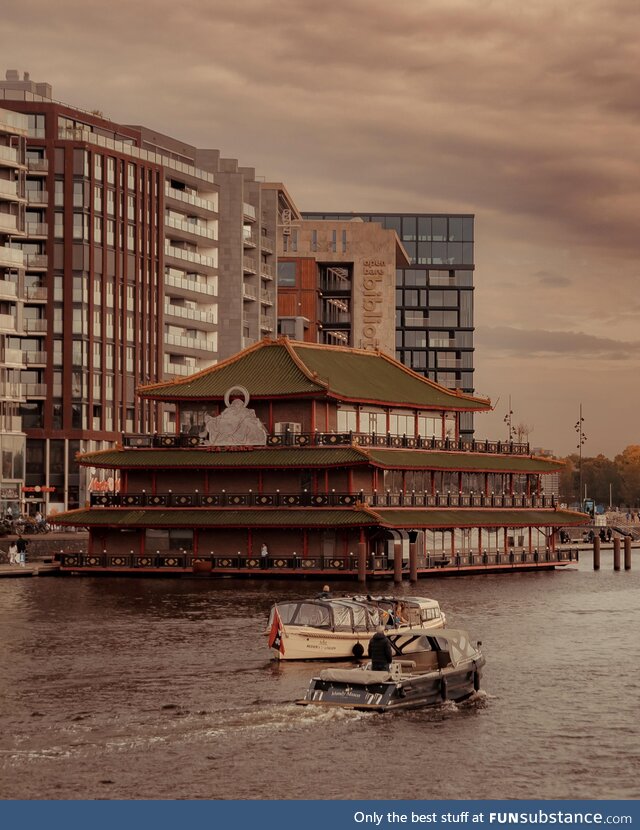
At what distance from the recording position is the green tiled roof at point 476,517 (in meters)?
122

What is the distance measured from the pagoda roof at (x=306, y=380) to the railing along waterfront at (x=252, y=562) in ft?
45.7

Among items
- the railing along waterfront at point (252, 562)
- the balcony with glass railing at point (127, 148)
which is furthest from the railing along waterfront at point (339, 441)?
the balcony with glass railing at point (127, 148)

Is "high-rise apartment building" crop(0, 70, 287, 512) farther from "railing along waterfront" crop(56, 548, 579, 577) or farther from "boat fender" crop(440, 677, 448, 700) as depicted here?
"boat fender" crop(440, 677, 448, 700)

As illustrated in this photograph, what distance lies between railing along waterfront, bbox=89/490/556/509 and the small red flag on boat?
49926 mm

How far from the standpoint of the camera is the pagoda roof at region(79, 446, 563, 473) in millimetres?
121062

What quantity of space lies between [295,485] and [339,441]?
503cm

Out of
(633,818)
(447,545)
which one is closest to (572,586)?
(447,545)

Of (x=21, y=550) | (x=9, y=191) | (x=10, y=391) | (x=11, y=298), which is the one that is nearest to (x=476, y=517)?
(x=21, y=550)

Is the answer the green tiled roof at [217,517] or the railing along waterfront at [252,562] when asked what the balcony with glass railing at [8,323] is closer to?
the green tiled roof at [217,517]

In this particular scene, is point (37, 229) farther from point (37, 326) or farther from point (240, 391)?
point (240, 391)

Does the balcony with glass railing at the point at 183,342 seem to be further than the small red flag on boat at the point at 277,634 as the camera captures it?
Yes

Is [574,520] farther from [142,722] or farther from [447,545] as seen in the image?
[142,722]

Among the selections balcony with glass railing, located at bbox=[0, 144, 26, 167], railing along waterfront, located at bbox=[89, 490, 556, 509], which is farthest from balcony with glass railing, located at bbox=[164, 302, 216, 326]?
railing along waterfront, located at bbox=[89, 490, 556, 509]

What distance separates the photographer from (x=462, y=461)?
134250mm
